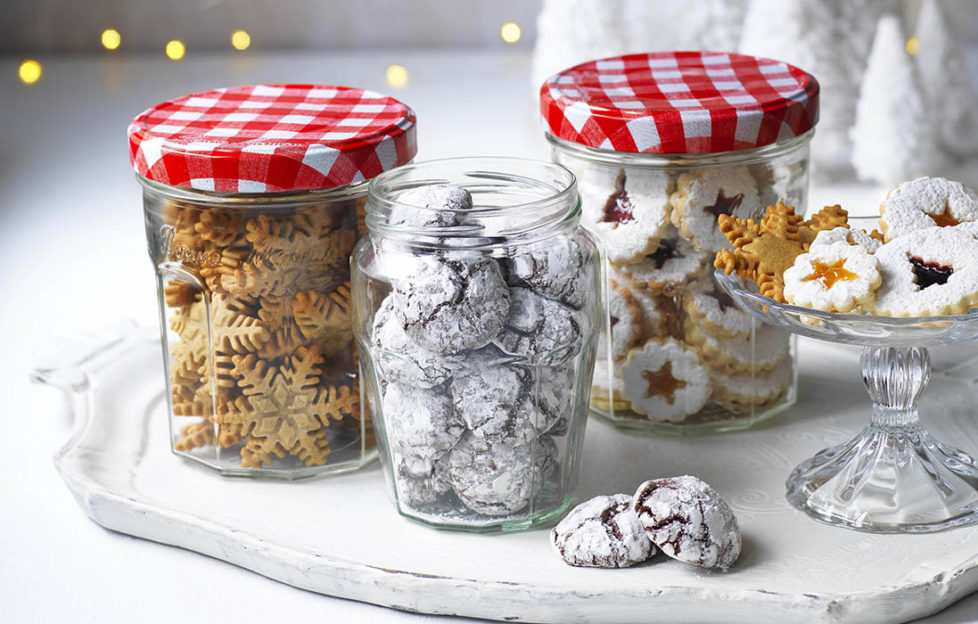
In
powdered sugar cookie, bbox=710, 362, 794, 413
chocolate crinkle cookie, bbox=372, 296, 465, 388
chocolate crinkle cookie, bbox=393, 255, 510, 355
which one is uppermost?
chocolate crinkle cookie, bbox=393, 255, 510, 355

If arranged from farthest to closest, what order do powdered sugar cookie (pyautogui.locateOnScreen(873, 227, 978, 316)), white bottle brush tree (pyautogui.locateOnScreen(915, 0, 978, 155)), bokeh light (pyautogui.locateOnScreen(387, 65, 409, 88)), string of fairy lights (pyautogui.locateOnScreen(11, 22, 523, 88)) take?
string of fairy lights (pyautogui.locateOnScreen(11, 22, 523, 88)) < bokeh light (pyautogui.locateOnScreen(387, 65, 409, 88)) < white bottle brush tree (pyautogui.locateOnScreen(915, 0, 978, 155)) < powdered sugar cookie (pyautogui.locateOnScreen(873, 227, 978, 316))

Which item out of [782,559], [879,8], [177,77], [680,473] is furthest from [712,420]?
[177,77]

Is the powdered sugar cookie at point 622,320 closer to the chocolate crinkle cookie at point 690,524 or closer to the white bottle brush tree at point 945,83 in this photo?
the chocolate crinkle cookie at point 690,524

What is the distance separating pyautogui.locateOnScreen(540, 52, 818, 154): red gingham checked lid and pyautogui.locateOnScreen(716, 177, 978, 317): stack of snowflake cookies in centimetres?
9

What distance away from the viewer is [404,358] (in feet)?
3.06

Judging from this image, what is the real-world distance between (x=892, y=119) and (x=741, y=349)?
0.94 metres

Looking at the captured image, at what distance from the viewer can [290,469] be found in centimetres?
109

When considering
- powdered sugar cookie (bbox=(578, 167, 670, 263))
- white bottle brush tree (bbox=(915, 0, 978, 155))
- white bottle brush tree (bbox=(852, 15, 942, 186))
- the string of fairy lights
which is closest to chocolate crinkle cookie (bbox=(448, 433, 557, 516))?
powdered sugar cookie (bbox=(578, 167, 670, 263))

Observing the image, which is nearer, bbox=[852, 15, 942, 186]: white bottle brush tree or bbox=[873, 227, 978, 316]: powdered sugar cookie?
bbox=[873, 227, 978, 316]: powdered sugar cookie

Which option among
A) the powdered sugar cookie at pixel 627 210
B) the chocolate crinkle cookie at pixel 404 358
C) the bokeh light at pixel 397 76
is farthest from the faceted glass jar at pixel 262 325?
the bokeh light at pixel 397 76

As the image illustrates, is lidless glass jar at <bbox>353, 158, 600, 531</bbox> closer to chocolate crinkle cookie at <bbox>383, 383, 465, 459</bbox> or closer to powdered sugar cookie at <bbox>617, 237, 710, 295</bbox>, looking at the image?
chocolate crinkle cookie at <bbox>383, 383, 465, 459</bbox>

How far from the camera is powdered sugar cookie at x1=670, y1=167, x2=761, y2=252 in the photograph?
107 centimetres

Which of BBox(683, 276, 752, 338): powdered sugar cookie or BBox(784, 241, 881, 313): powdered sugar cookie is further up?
BBox(784, 241, 881, 313): powdered sugar cookie

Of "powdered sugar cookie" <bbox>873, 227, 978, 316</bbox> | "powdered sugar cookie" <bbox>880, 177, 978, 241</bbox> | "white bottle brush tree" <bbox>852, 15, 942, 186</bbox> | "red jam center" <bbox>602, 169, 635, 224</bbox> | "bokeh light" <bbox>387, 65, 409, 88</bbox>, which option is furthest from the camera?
"bokeh light" <bbox>387, 65, 409, 88</bbox>
